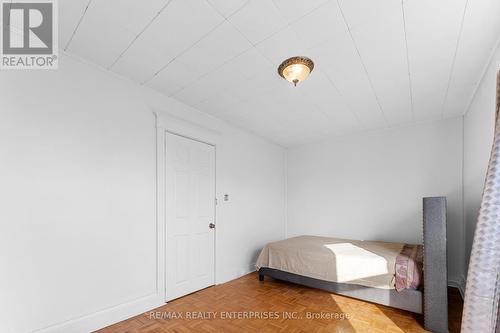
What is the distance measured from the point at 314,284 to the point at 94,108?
338 centimetres

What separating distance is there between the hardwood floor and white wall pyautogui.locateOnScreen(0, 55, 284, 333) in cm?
32

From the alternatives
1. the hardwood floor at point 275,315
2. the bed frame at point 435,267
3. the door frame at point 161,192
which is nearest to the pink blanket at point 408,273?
the bed frame at point 435,267

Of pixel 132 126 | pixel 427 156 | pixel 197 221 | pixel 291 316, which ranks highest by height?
pixel 132 126

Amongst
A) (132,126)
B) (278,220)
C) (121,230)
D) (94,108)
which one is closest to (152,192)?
(121,230)

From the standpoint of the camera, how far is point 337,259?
10.1ft

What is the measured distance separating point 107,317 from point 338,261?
8.71ft

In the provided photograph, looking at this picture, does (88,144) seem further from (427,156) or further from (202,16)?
(427,156)

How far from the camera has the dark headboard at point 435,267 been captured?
7.55 feet

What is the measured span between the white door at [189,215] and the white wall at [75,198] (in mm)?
258

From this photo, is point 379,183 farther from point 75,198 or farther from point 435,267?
point 75,198

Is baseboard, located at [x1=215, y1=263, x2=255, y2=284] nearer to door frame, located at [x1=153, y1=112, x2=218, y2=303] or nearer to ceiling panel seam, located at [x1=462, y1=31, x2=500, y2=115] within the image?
door frame, located at [x1=153, y1=112, x2=218, y2=303]


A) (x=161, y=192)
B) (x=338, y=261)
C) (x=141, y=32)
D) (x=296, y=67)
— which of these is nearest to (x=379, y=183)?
(x=338, y=261)

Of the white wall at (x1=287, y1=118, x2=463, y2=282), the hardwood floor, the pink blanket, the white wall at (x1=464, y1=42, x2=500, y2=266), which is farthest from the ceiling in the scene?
the hardwood floor

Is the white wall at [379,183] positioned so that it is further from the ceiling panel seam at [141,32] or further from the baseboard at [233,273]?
the ceiling panel seam at [141,32]
